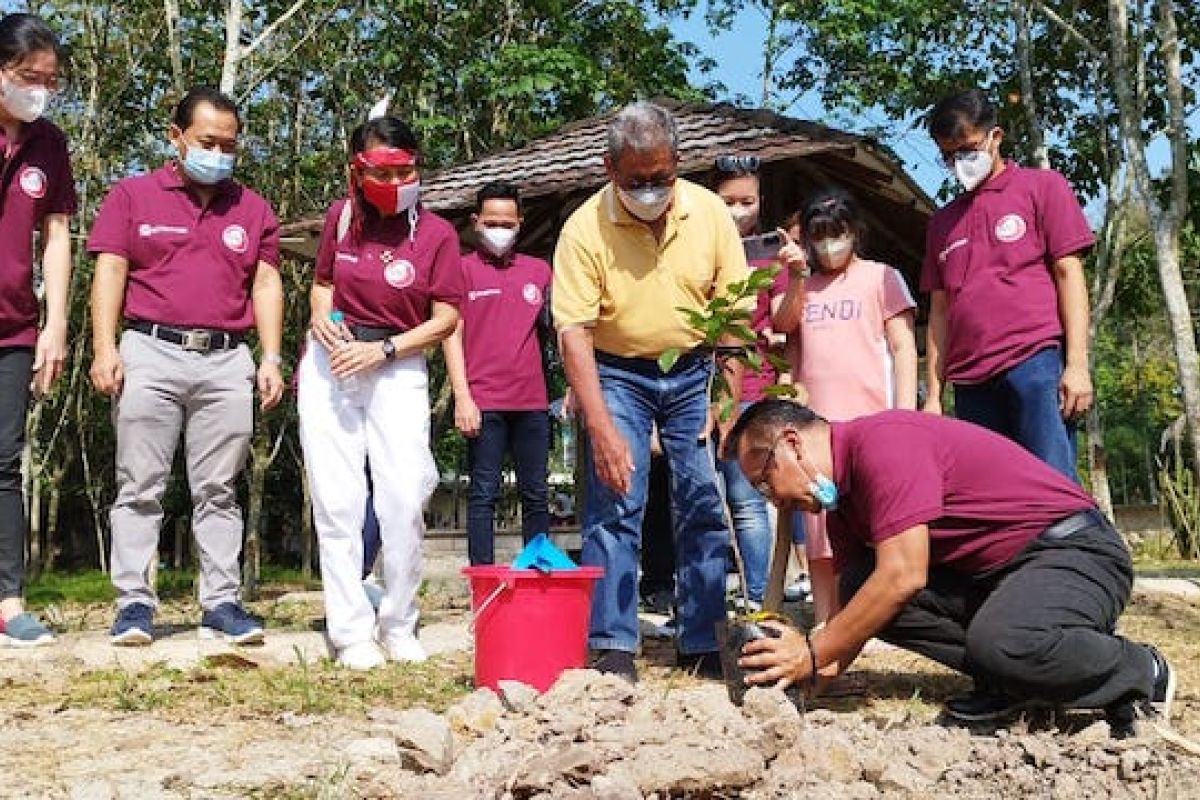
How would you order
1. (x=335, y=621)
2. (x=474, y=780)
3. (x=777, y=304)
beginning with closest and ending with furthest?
1. (x=474, y=780)
2. (x=335, y=621)
3. (x=777, y=304)

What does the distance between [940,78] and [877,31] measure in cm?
283

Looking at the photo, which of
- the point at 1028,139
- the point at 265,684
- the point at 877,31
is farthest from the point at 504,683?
the point at 877,31

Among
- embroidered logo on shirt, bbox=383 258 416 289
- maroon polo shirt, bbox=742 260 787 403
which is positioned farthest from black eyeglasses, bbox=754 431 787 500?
embroidered logo on shirt, bbox=383 258 416 289

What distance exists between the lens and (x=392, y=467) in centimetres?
443

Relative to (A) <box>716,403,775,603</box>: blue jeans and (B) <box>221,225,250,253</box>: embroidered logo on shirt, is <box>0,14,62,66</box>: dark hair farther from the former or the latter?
(A) <box>716,403,775,603</box>: blue jeans

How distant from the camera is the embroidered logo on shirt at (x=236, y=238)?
4.73 m

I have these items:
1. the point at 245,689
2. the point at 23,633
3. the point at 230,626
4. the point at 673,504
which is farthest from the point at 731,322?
the point at 23,633

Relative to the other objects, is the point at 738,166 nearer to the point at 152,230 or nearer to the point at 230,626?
the point at 152,230

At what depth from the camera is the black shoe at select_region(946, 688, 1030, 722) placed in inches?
128

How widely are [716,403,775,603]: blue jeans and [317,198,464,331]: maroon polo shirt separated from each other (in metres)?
1.35

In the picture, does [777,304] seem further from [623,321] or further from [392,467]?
[392,467]

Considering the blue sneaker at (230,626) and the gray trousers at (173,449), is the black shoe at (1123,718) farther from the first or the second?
the gray trousers at (173,449)

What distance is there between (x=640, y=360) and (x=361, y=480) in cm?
111

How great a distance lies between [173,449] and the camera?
457 cm
